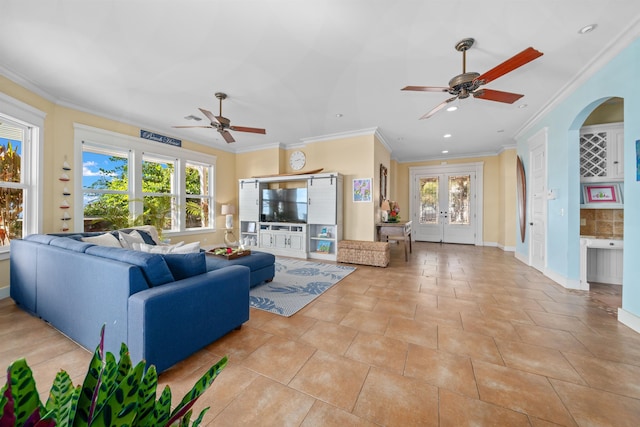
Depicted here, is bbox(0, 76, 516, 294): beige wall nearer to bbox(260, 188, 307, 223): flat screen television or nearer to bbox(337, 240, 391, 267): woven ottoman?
bbox(337, 240, 391, 267): woven ottoman

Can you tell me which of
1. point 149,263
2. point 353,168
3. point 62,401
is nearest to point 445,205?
point 353,168

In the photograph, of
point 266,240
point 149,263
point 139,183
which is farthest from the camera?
point 266,240

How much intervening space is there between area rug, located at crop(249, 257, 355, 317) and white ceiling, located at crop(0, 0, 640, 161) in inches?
109

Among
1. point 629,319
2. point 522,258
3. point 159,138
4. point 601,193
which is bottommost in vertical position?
point 629,319

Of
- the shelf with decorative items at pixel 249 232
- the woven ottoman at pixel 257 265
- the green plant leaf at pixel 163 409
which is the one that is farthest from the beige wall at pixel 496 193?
the green plant leaf at pixel 163 409

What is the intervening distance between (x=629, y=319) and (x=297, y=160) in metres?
5.74

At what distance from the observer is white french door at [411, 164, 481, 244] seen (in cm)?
751

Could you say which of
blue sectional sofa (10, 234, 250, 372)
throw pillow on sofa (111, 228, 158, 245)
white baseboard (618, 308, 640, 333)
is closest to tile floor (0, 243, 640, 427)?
white baseboard (618, 308, 640, 333)

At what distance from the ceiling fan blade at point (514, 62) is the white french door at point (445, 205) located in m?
5.72

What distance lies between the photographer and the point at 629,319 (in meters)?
2.46

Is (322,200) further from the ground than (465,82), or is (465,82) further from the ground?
(465,82)

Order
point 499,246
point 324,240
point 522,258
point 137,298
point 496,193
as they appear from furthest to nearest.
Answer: point 496,193
point 499,246
point 324,240
point 522,258
point 137,298

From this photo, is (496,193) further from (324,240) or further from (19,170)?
(19,170)

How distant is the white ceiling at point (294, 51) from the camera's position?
7.17 feet
